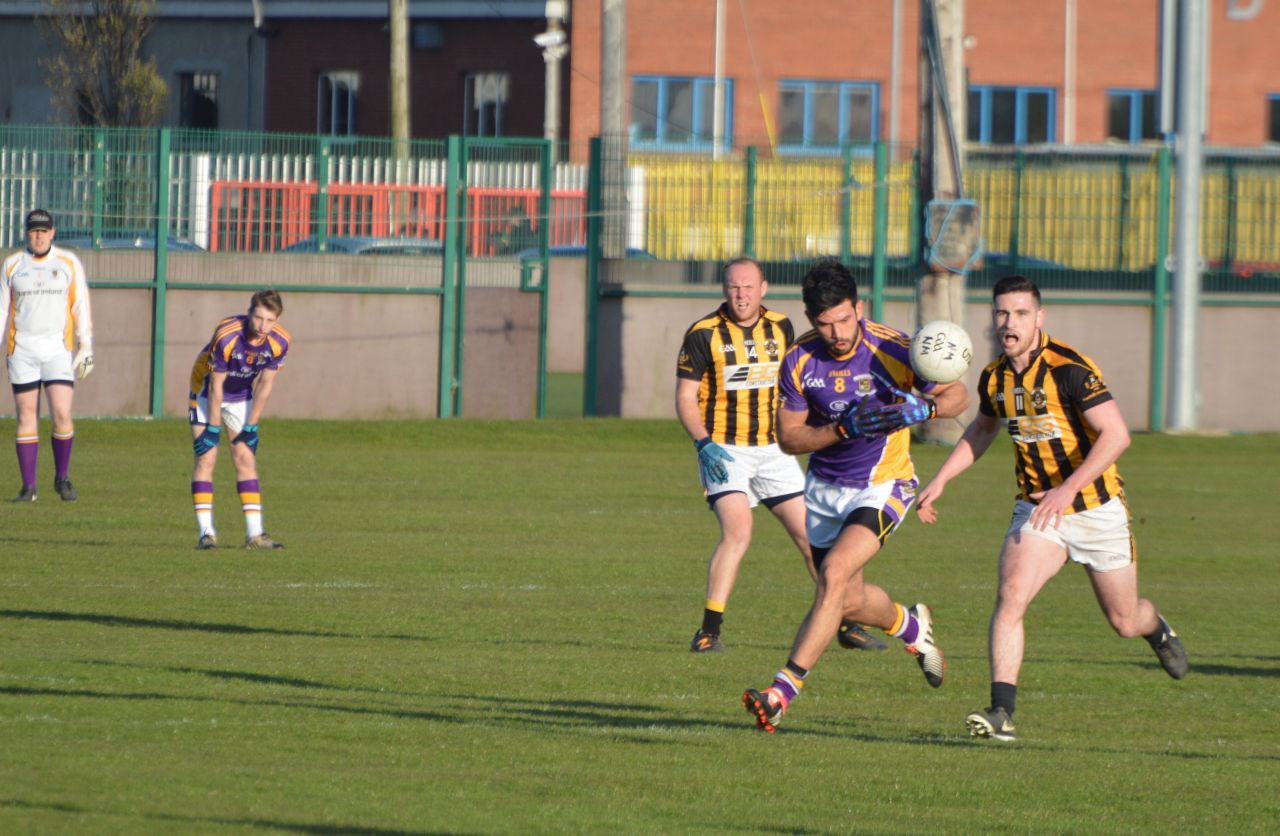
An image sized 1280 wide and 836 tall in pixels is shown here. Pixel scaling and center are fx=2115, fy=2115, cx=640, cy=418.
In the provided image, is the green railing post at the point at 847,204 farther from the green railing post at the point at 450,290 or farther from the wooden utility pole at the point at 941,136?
the green railing post at the point at 450,290

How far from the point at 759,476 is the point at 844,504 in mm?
2136

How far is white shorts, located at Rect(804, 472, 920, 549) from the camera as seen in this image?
378 inches

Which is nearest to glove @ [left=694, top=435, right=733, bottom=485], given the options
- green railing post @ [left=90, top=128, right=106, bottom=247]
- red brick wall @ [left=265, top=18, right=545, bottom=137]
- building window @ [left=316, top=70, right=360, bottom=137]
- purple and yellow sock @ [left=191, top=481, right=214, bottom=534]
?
purple and yellow sock @ [left=191, top=481, right=214, bottom=534]

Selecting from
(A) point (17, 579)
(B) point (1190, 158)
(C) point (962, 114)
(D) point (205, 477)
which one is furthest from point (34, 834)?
(B) point (1190, 158)

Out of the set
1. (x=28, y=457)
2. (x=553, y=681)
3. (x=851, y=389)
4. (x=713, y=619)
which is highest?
(x=851, y=389)

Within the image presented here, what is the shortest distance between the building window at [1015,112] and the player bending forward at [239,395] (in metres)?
40.6

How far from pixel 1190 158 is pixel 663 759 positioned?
2004 centimetres

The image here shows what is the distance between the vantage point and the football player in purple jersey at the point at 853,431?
932 cm

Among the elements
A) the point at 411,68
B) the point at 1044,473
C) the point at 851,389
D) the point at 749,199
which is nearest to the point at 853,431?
the point at 851,389

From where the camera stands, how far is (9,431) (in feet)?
78.0

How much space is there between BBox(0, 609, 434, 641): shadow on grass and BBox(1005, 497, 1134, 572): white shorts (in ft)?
12.7

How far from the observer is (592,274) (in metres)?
27.5

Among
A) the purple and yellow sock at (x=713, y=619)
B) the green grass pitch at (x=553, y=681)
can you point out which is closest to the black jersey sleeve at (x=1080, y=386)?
the green grass pitch at (x=553, y=681)

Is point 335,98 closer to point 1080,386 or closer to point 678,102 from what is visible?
point 678,102
